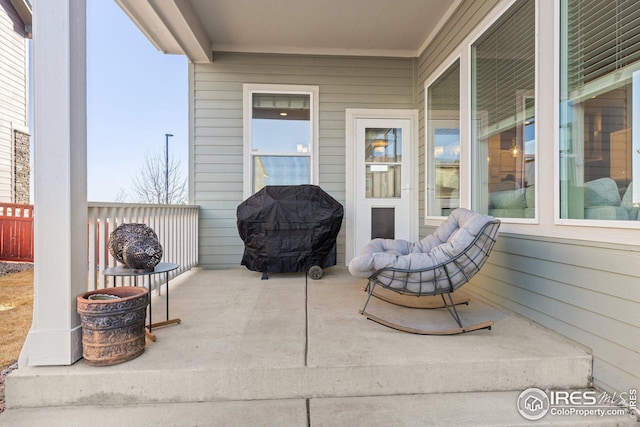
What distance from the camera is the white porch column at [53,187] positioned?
5.57 ft

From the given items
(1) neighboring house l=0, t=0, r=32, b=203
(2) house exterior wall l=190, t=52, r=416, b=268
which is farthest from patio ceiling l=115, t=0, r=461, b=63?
(1) neighboring house l=0, t=0, r=32, b=203

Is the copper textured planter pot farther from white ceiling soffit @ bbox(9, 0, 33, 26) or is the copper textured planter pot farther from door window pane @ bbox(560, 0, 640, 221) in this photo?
white ceiling soffit @ bbox(9, 0, 33, 26)

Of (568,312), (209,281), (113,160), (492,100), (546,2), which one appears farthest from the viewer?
(113,160)

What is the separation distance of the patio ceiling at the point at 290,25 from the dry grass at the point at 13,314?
3.20 meters

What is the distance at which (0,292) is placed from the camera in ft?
12.7

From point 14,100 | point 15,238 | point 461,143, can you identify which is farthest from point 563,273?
point 14,100

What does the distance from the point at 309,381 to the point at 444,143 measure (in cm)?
306

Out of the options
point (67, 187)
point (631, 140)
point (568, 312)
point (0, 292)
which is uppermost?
point (631, 140)

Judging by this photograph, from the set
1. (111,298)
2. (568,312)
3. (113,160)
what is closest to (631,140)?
(568,312)

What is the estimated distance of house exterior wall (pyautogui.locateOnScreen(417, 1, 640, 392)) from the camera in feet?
5.36

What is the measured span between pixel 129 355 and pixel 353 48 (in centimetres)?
431

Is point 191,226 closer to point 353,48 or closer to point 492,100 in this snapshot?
point 353,48

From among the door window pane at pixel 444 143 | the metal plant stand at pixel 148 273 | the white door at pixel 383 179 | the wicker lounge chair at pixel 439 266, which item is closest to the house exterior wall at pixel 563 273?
the wicker lounge chair at pixel 439 266

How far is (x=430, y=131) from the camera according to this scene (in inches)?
160
